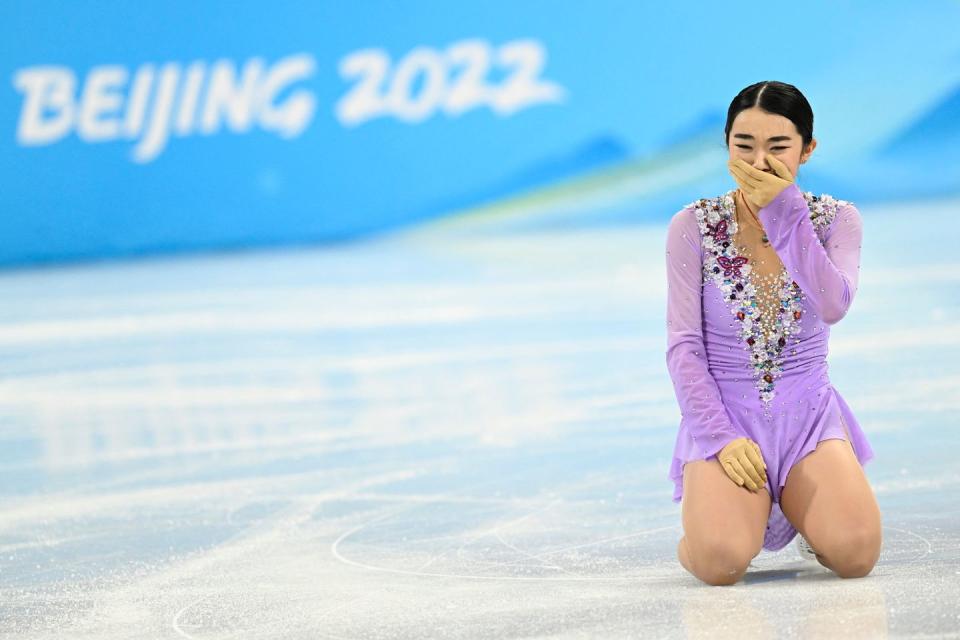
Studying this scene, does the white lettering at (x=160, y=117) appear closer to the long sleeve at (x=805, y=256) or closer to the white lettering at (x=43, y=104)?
the white lettering at (x=43, y=104)

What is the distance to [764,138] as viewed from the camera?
2283 millimetres

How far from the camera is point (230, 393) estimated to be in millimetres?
4609

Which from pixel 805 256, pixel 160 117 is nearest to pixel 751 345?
pixel 805 256

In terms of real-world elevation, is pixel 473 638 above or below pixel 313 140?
below

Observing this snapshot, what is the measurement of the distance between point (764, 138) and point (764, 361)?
15.0 inches

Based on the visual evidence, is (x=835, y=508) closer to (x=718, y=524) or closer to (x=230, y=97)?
(x=718, y=524)

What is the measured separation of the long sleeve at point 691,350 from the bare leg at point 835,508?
0.13 meters

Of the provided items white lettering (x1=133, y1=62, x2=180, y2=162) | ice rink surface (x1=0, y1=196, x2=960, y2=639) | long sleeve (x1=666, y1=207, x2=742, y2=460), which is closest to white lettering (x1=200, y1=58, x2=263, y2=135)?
white lettering (x1=133, y1=62, x2=180, y2=162)

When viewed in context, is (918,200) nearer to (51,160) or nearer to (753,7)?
(753,7)

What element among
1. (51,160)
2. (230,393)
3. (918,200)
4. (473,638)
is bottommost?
(473,638)

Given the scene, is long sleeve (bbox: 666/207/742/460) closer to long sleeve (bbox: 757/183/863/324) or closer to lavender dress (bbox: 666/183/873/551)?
lavender dress (bbox: 666/183/873/551)

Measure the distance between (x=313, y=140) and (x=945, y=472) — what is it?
8402mm

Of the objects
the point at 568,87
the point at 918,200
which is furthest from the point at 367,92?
the point at 918,200

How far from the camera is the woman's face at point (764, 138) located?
2275mm
